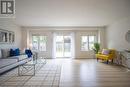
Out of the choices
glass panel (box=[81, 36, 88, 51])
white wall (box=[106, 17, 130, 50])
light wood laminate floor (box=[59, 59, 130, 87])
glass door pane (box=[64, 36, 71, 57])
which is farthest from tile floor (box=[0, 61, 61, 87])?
glass door pane (box=[64, 36, 71, 57])

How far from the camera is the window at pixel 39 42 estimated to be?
424 inches

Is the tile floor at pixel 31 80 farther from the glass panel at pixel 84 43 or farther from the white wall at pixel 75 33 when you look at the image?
the glass panel at pixel 84 43

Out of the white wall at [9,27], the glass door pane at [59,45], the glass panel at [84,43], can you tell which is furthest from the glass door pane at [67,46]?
the white wall at [9,27]

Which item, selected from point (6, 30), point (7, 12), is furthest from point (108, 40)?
point (7, 12)

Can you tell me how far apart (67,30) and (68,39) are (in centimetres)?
86

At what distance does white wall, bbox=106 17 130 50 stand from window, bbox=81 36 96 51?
4.69 feet

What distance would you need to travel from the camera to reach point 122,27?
7441 mm

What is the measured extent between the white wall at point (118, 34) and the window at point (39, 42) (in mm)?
4817

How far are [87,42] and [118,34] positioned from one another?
128 inches

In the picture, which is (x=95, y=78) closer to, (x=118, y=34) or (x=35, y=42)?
(x=118, y=34)

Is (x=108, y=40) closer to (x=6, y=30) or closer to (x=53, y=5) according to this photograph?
(x=53, y=5)

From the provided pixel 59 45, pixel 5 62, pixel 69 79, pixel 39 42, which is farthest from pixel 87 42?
pixel 5 62

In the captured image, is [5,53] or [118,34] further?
[118,34]

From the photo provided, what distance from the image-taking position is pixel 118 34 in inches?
314
